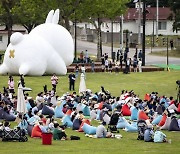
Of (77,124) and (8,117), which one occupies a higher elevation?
(8,117)

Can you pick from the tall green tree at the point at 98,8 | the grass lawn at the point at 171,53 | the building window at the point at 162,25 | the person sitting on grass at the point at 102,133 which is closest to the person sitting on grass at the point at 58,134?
the person sitting on grass at the point at 102,133

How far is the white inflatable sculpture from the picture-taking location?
4831cm

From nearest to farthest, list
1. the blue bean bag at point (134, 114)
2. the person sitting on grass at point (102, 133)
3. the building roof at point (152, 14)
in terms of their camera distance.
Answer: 1. the person sitting on grass at point (102, 133)
2. the blue bean bag at point (134, 114)
3. the building roof at point (152, 14)

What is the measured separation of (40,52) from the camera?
160ft

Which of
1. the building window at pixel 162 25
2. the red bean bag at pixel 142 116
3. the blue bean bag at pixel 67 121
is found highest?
the building window at pixel 162 25

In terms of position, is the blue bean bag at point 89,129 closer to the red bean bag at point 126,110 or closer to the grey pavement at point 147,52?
the red bean bag at point 126,110

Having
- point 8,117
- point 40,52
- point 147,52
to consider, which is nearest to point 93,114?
point 8,117

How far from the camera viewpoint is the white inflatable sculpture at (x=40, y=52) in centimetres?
4831

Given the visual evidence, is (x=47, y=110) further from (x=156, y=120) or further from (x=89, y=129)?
(x=156, y=120)

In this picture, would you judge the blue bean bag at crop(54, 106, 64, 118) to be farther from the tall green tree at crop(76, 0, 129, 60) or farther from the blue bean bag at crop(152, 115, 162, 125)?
the tall green tree at crop(76, 0, 129, 60)

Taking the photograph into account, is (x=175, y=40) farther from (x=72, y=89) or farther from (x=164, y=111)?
(x=164, y=111)

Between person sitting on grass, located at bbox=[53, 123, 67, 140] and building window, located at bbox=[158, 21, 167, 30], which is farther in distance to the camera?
building window, located at bbox=[158, 21, 167, 30]

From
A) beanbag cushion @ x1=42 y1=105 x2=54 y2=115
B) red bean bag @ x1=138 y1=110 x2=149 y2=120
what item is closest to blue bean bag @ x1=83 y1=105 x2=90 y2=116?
beanbag cushion @ x1=42 y1=105 x2=54 y2=115

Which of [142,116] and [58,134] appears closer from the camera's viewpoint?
[58,134]
